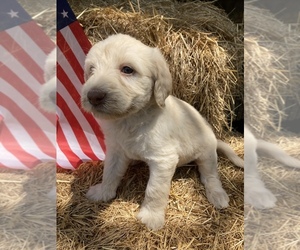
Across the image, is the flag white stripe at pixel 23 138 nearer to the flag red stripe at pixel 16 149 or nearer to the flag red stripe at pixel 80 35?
the flag red stripe at pixel 16 149

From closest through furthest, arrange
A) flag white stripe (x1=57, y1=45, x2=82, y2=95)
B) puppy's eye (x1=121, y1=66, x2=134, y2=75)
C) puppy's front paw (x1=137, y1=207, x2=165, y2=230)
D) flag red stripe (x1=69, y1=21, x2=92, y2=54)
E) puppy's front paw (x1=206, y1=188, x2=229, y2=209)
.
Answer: puppy's eye (x1=121, y1=66, x2=134, y2=75) < puppy's front paw (x1=137, y1=207, x2=165, y2=230) < puppy's front paw (x1=206, y1=188, x2=229, y2=209) < flag white stripe (x1=57, y1=45, x2=82, y2=95) < flag red stripe (x1=69, y1=21, x2=92, y2=54)

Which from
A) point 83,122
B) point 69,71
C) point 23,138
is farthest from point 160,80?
point 83,122

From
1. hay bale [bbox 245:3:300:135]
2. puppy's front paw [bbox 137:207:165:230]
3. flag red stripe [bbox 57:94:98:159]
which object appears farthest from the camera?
flag red stripe [bbox 57:94:98:159]

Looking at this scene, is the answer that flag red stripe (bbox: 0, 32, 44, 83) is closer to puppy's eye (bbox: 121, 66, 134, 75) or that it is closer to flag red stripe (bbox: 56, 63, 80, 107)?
puppy's eye (bbox: 121, 66, 134, 75)

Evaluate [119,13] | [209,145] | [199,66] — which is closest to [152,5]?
[119,13]

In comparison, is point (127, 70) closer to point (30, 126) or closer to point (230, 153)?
point (30, 126)

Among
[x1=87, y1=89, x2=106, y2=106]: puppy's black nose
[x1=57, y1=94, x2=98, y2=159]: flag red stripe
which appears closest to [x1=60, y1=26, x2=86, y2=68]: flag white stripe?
[x1=57, y1=94, x2=98, y2=159]: flag red stripe
